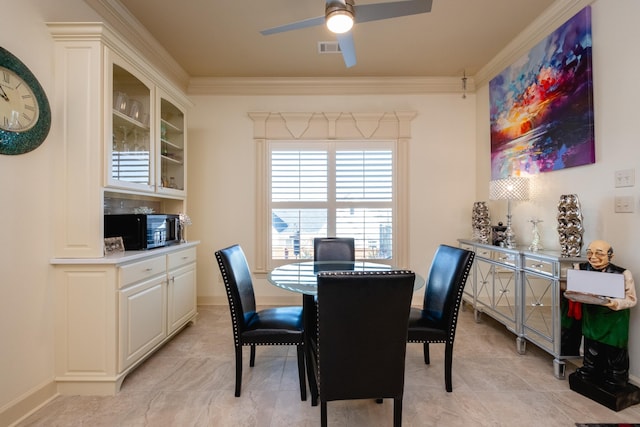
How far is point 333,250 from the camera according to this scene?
3043 mm

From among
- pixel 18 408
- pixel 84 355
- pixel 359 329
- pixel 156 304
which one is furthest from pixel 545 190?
pixel 18 408

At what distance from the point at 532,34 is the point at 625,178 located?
1632mm

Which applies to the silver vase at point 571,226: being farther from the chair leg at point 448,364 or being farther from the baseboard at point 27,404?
the baseboard at point 27,404

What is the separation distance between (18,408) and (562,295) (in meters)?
3.48

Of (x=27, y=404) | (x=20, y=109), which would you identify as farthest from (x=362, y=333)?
(x=20, y=109)

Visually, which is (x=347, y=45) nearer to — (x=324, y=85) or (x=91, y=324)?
(x=324, y=85)

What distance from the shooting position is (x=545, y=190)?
2717mm

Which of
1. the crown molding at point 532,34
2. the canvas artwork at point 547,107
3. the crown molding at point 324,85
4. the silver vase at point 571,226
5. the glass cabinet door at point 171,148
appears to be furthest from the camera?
the crown molding at point 324,85

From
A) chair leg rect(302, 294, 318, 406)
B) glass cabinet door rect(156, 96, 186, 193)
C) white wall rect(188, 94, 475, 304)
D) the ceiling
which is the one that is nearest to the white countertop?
glass cabinet door rect(156, 96, 186, 193)

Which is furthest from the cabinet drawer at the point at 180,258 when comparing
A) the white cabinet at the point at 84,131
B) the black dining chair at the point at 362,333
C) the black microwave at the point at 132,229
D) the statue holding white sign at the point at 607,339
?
the statue holding white sign at the point at 607,339

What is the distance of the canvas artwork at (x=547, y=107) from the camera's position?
7.45 ft

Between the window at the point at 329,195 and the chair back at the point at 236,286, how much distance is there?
4.92ft

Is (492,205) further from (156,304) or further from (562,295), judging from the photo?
(156,304)

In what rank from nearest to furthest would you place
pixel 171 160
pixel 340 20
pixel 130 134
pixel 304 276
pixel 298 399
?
pixel 340 20, pixel 298 399, pixel 304 276, pixel 130 134, pixel 171 160
